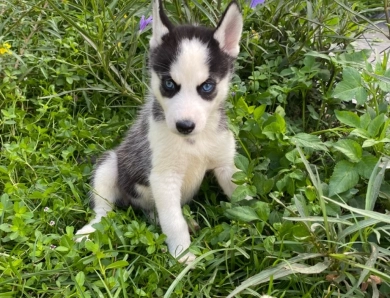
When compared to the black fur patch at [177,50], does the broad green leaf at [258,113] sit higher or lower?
lower

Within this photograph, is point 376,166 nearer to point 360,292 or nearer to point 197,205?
point 360,292

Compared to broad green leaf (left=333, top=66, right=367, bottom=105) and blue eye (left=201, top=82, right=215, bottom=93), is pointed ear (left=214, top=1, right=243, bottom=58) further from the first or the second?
broad green leaf (left=333, top=66, right=367, bottom=105)

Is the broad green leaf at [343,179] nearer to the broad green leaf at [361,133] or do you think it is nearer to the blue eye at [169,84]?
the broad green leaf at [361,133]

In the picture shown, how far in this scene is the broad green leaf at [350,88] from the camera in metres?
3.09

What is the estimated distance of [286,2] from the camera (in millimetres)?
4156

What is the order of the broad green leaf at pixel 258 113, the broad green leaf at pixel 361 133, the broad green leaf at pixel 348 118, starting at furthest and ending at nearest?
the broad green leaf at pixel 258 113
the broad green leaf at pixel 348 118
the broad green leaf at pixel 361 133

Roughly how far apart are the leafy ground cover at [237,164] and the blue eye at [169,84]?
0.66 meters

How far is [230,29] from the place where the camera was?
10.2ft

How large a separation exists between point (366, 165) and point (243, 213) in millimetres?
772

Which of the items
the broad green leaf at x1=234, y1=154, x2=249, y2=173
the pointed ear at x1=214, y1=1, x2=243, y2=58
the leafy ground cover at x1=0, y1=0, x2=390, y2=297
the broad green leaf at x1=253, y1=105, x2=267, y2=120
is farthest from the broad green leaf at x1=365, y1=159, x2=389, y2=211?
the pointed ear at x1=214, y1=1, x2=243, y2=58

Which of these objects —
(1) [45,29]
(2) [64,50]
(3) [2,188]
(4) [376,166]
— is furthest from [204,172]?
(1) [45,29]

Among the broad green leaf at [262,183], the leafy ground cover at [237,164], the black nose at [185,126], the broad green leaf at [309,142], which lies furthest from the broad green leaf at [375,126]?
the black nose at [185,126]

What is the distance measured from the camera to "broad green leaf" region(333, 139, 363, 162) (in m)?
2.88

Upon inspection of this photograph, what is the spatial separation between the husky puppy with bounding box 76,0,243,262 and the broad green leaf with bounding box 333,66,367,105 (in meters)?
0.71
